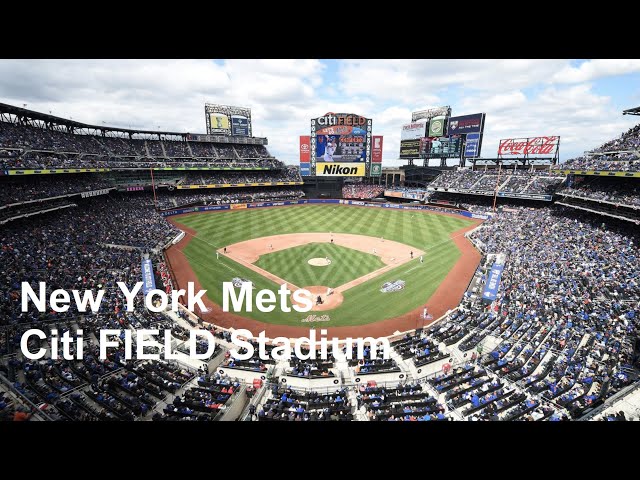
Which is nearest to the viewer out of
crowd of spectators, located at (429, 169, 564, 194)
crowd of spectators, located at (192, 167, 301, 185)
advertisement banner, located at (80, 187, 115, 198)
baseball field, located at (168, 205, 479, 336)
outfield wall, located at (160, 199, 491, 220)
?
baseball field, located at (168, 205, 479, 336)

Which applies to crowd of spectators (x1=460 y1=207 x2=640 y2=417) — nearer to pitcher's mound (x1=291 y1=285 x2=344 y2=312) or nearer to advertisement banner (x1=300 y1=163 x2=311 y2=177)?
pitcher's mound (x1=291 y1=285 x2=344 y2=312)

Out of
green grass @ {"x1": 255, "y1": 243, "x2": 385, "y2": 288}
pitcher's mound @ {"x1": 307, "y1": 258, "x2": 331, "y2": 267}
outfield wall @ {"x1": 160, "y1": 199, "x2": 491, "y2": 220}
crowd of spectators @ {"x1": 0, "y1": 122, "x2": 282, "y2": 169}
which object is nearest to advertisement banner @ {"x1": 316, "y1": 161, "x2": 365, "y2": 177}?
outfield wall @ {"x1": 160, "y1": 199, "x2": 491, "y2": 220}

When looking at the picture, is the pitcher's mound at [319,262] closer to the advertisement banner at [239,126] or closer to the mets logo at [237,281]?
the mets logo at [237,281]

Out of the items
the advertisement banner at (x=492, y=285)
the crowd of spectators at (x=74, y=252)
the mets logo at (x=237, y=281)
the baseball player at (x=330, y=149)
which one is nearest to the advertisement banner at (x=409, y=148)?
the baseball player at (x=330, y=149)

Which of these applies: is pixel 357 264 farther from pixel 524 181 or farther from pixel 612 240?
pixel 524 181

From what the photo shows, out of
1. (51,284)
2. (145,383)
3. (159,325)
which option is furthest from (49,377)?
(51,284)
